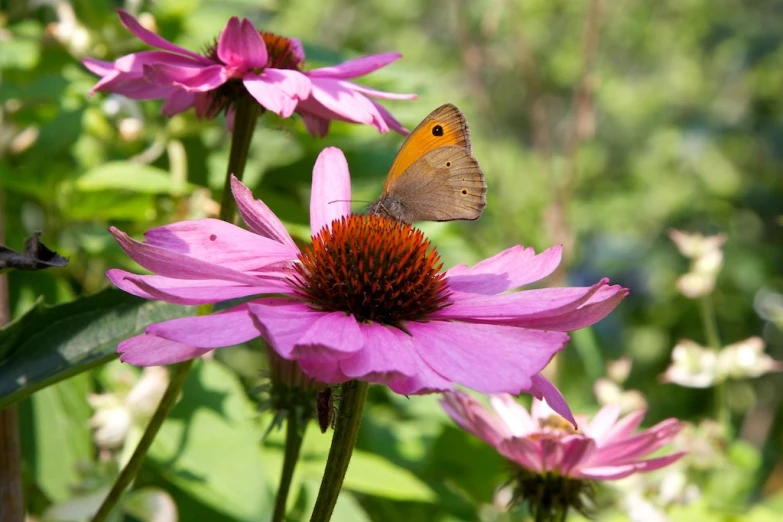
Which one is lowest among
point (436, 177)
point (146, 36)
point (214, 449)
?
point (214, 449)

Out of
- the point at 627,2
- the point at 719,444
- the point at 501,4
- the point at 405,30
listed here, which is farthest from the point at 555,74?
the point at 719,444

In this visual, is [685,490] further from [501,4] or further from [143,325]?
[501,4]

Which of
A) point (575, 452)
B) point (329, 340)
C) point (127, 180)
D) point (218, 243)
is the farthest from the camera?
point (127, 180)

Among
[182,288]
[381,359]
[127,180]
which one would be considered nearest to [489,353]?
[381,359]

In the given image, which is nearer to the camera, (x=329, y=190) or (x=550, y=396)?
(x=550, y=396)

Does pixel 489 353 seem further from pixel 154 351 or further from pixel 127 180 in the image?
pixel 127 180

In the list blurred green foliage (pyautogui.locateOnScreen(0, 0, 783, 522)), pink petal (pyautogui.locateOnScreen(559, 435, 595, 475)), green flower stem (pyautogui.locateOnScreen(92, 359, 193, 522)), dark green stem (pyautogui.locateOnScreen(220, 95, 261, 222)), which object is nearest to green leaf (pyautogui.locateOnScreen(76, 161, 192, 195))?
blurred green foliage (pyautogui.locateOnScreen(0, 0, 783, 522))

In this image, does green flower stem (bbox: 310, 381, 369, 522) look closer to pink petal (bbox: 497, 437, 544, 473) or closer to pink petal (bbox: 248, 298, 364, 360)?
pink petal (bbox: 248, 298, 364, 360)

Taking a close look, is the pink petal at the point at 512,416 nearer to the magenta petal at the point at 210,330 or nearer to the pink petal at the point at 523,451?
the pink petal at the point at 523,451

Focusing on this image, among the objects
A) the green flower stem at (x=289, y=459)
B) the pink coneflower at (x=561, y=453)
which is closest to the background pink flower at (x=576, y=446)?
the pink coneflower at (x=561, y=453)
